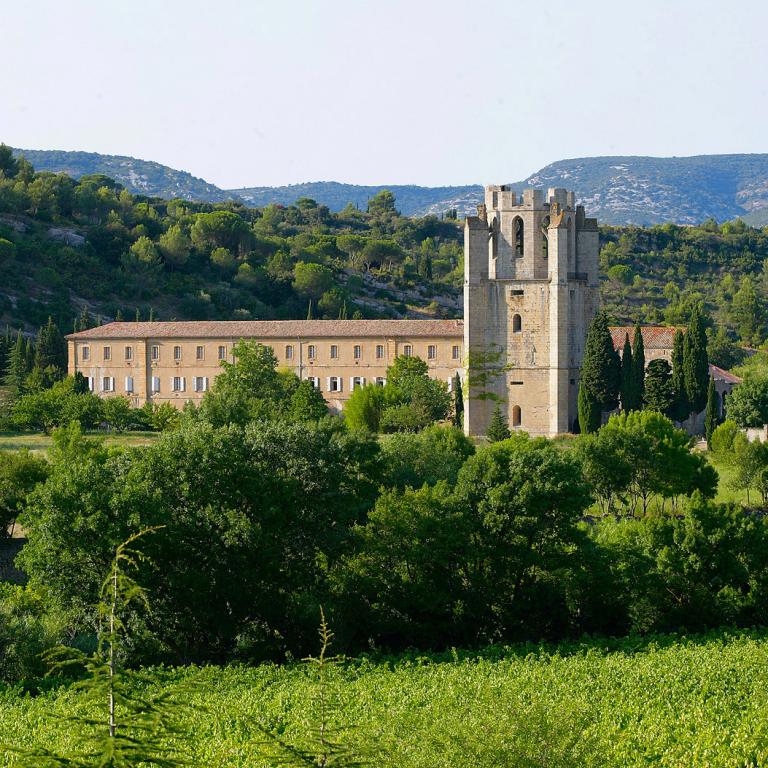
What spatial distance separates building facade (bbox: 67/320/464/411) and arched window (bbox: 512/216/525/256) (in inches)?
358

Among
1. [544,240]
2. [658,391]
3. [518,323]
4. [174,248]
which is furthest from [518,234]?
[174,248]

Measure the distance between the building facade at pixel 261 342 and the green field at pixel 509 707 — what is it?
33607mm

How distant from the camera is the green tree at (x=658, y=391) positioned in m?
50.0

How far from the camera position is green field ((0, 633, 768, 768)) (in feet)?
52.2

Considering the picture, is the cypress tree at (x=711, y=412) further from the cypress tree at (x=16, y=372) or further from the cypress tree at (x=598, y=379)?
the cypress tree at (x=16, y=372)

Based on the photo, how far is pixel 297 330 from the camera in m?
61.6

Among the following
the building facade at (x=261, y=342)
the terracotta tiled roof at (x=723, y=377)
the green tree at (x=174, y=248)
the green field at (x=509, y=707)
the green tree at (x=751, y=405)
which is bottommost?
the green field at (x=509, y=707)

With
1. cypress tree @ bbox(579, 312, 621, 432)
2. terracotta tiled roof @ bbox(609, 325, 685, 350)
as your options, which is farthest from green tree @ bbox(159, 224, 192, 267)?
cypress tree @ bbox(579, 312, 621, 432)

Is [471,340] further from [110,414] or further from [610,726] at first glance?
[610,726]

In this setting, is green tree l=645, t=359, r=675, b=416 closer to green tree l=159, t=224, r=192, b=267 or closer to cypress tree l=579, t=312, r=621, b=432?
cypress tree l=579, t=312, r=621, b=432

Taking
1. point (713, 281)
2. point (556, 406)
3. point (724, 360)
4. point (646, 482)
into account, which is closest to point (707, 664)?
point (646, 482)

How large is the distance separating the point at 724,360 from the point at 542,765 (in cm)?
6360

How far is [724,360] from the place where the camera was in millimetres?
76250

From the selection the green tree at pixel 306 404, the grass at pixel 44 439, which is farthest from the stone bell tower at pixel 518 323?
the grass at pixel 44 439
